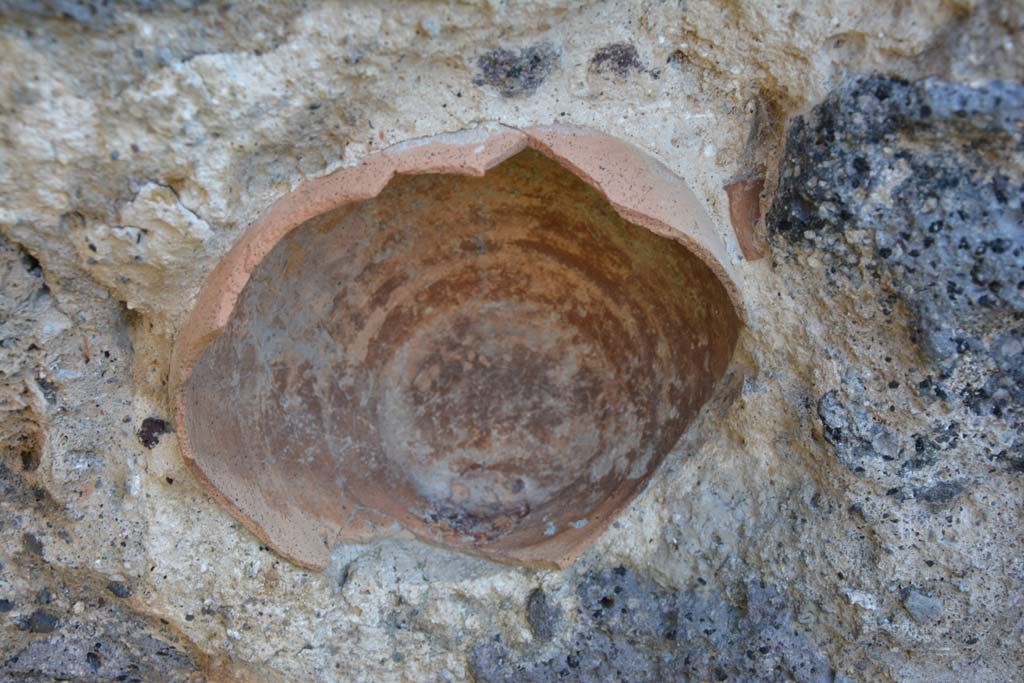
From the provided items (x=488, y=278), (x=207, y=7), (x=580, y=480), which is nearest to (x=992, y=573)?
(x=580, y=480)

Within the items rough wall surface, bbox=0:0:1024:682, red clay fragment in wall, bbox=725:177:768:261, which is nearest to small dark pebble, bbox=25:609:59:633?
rough wall surface, bbox=0:0:1024:682

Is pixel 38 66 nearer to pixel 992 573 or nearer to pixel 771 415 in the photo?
pixel 771 415

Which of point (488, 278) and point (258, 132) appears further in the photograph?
point (488, 278)

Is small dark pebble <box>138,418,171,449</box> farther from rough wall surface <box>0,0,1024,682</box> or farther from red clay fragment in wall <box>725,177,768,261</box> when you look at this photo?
red clay fragment in wall <box>725,177,768,261</box>

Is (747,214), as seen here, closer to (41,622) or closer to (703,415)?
(703,415)

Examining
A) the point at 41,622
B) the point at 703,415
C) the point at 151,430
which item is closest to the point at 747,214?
the point at 703,415

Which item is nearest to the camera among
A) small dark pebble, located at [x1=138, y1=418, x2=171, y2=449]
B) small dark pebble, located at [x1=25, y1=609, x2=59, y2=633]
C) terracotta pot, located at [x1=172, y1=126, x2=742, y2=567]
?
terracotta pot, located at [x1=172, y1=126, x2=742, y2=567]
